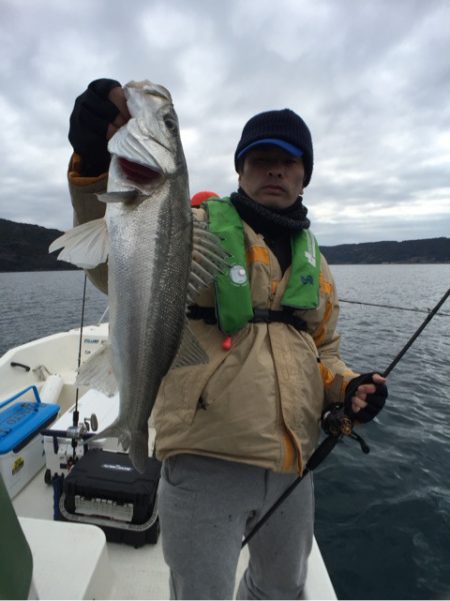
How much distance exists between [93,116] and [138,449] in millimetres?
1831

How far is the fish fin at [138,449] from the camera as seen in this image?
2.10m

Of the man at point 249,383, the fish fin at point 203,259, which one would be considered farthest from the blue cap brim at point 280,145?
the fish fin at point 203,259

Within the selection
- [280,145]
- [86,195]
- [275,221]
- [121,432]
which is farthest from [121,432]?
[280,145]

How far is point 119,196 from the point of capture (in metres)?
1.93

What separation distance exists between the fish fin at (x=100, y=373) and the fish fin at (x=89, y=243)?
0.50 metres

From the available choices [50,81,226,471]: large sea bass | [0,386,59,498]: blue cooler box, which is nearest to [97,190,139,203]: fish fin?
[50,81,226,471]: large sea bass

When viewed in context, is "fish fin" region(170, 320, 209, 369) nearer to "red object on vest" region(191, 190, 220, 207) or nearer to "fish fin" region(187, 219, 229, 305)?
"fish fin" region(187, 219, 229, 305)

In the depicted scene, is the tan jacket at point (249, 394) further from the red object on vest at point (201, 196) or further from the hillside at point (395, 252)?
the hillside at point (395, 252)

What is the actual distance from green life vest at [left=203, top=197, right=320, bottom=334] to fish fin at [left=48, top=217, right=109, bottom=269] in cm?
71

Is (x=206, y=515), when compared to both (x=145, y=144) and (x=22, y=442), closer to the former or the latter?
(x=145, y=144)

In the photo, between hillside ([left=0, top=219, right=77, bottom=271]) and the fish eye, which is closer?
the fish eye

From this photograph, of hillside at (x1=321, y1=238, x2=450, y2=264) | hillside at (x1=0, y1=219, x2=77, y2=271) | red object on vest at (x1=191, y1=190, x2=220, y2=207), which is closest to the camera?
red object on vest at (x1=191, y1=190, x2=220, y2=207)

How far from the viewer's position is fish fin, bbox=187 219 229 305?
2184 mm

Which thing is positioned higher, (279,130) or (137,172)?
(279,130)
